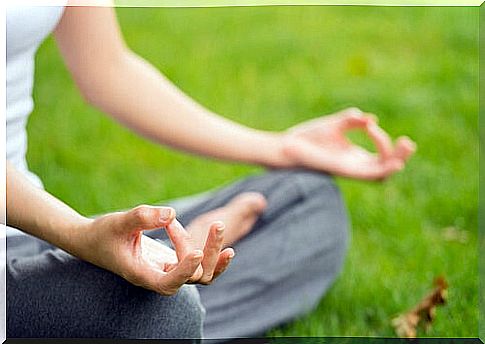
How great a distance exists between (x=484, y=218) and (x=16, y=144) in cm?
54

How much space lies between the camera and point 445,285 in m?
1.38

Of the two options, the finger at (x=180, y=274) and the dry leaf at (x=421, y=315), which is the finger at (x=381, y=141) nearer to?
the dry leaf at (x=421, y=315)

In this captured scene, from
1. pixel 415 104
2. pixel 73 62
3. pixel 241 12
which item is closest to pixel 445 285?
pixel 73 62

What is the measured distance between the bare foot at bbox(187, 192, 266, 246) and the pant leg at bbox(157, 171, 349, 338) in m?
0.02

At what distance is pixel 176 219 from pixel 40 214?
0.51ft

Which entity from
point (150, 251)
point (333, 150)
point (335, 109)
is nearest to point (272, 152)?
point (333, 150)

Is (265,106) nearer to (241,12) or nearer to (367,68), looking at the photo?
(367,68)

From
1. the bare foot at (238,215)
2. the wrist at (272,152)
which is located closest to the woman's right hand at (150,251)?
the bare foot at (238,215)

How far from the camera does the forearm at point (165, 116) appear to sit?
1.30m

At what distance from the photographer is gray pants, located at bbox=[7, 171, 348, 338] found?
1034 mm

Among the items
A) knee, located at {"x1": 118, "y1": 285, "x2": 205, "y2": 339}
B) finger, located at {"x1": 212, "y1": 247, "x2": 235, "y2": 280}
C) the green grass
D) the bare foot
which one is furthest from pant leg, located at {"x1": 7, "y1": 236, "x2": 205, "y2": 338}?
the green grass

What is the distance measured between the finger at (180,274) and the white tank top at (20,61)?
25cm

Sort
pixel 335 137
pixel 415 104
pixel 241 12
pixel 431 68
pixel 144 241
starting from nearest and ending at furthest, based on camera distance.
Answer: pixel 144 241 < pixel 335 137 < pixel 415 104 < pixel 431 68 < pixel 241 12

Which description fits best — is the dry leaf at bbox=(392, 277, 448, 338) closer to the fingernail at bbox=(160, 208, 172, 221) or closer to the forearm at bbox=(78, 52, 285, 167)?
the forearm at bbox=(78, 52, 285, 167)
